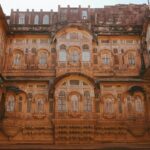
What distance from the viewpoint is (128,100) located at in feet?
72.9

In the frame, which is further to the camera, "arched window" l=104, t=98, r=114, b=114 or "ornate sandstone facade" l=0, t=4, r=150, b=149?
"arched window" l=104, t=98, r=114, b=114

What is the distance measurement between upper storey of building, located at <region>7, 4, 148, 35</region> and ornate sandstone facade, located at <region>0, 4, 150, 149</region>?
0.25 ft

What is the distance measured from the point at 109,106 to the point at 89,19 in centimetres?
713

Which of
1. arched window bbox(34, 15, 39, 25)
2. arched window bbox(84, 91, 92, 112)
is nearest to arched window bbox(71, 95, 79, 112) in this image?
arched window bbox(84, 91, 92, 112)

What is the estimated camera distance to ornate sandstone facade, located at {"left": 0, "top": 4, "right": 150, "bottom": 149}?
20.8 metres

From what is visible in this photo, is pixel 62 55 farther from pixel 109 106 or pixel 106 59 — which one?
pixel 109 106

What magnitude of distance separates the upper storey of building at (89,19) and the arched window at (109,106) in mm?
5325

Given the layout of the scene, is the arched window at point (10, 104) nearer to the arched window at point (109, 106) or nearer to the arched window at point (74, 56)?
the arched window at point (74, 56)

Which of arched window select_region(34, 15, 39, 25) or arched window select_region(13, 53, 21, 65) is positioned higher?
arched window select_region(34, 15, 39, 25)

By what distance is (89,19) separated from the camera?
80.9 ft

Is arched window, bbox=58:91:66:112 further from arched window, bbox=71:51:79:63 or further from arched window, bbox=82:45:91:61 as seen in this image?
arched window, bbox=82:45:91:61

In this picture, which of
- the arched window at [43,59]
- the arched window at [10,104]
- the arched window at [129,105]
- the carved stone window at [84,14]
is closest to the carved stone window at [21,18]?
the arched window at [43,59]

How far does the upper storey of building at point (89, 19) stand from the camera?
24.2 metres

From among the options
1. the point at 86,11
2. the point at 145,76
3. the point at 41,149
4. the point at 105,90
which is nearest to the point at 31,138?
the point at 41,149
